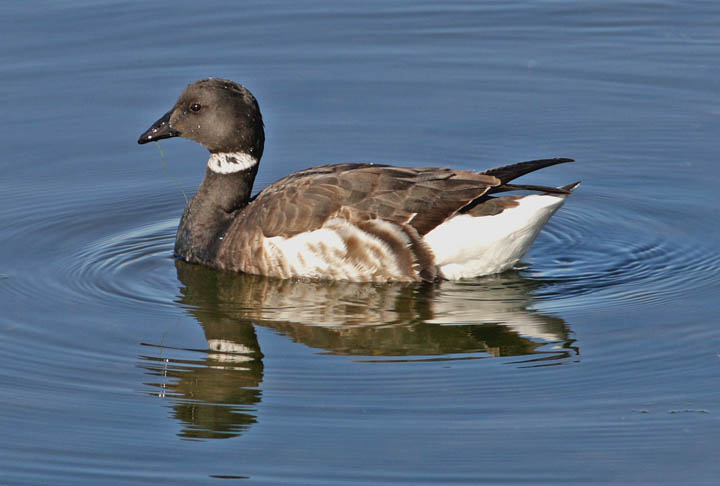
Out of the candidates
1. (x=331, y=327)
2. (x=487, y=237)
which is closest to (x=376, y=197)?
(x=487, y=237)

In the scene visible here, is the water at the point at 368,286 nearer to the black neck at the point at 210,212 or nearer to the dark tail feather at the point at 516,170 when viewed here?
the black neck at the point at 210,212

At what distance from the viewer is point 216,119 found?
11.6 meters

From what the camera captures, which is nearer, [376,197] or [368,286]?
[376,197]

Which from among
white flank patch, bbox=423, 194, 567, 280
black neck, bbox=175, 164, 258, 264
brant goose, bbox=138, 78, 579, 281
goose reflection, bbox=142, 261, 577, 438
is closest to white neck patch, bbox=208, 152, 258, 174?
black neck, bbox=175, 164, 258, 264

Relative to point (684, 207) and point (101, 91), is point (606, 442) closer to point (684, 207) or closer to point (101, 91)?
point (684, 207)

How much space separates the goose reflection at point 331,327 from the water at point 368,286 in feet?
0.11

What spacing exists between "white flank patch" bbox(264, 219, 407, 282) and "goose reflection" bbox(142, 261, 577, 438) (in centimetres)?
10

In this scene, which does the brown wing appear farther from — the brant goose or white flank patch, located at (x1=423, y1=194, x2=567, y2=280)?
white flank patch, located at (x1=423, y1=194, x2=567, y2=280)

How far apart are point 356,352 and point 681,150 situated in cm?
→ 559

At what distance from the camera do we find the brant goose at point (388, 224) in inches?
430

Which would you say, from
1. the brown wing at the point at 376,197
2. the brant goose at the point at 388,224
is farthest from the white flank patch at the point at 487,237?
the brown wing at the point at 376,197

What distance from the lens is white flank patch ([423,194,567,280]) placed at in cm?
1080

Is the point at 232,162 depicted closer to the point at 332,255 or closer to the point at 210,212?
the point at 210,212

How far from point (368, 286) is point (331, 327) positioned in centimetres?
114
